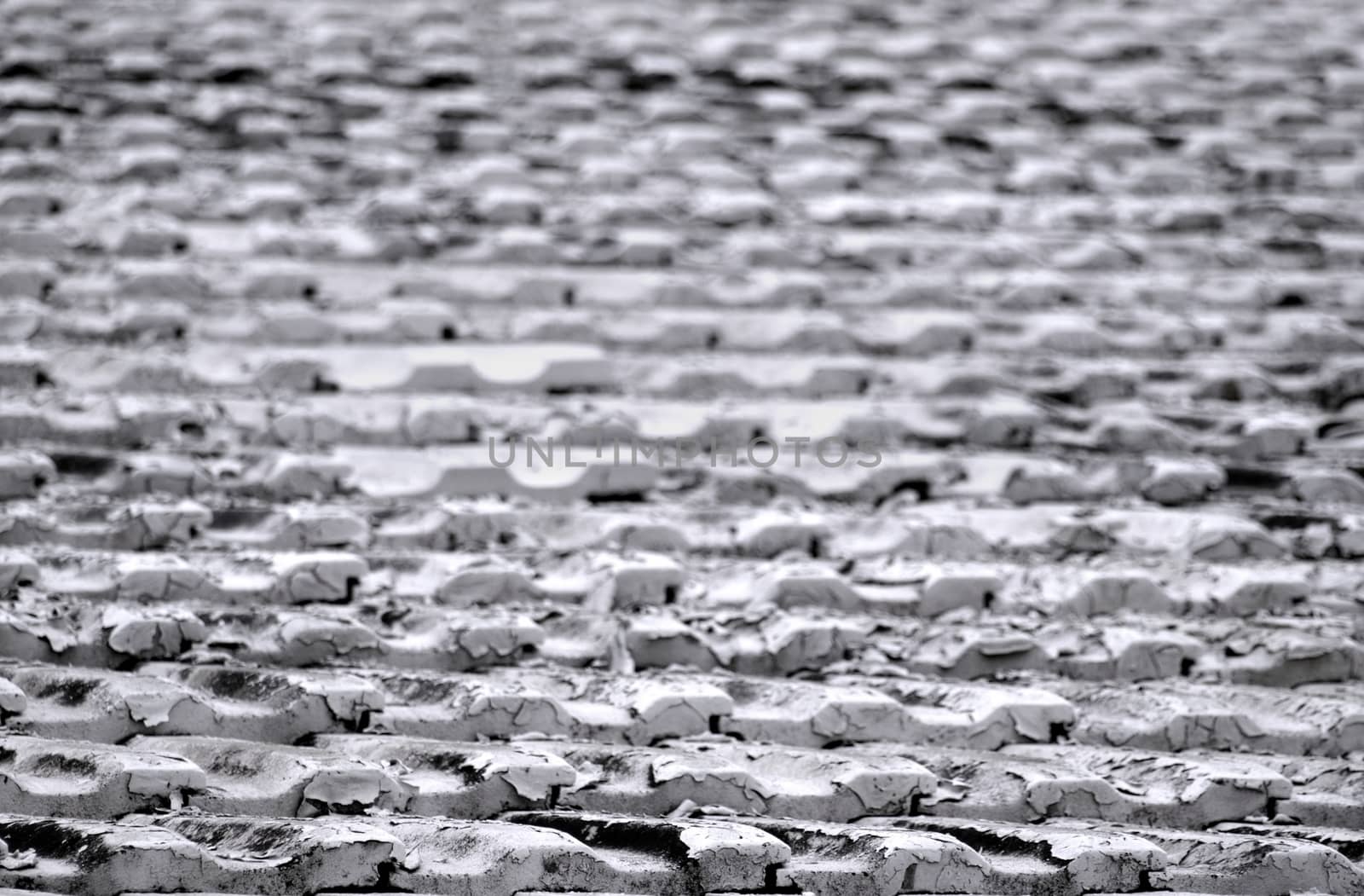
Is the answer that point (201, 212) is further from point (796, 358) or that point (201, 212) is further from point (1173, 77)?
point (1173, 77)

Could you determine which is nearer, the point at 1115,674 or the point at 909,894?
the point at 909,894

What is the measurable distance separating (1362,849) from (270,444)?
6.72 ft

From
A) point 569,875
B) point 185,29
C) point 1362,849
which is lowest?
point 1362,849

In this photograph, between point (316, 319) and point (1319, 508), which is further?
point (316, 319)

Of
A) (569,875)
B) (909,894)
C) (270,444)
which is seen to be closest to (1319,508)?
(909,894)

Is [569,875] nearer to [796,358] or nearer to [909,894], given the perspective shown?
[909,894]

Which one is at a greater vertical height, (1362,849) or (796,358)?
(796,358)

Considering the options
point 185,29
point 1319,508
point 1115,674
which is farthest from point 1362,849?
point 185,29

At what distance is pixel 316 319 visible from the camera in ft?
9.96

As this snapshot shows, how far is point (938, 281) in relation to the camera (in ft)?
11.0

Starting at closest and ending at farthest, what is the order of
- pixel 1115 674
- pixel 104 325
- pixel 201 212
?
pixel 1115 674 → pixel 104 325 → pixel 201 212

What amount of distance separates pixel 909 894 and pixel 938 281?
1.90 meters

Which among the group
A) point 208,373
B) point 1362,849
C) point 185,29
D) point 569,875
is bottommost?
point 1362,849

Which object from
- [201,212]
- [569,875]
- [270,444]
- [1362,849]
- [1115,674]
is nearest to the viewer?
[569,875]
